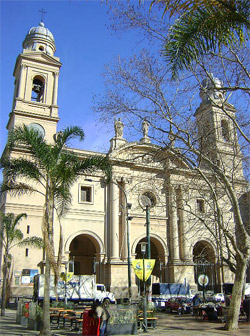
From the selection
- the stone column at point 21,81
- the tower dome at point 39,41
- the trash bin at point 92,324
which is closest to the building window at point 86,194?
the stone column at point 21,81

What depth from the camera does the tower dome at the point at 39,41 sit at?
1387 inches

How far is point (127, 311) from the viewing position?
1305 centimetres

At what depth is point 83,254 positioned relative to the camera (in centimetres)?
3441

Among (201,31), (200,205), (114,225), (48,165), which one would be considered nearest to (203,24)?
(201,31)

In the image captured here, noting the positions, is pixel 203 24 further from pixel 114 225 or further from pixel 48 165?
pixel 114 225

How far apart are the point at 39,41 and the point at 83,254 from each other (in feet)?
71.0

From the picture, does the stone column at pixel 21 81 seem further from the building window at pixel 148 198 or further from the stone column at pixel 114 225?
the building window at pixel 148 198

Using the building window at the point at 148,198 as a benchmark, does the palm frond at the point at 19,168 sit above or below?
below

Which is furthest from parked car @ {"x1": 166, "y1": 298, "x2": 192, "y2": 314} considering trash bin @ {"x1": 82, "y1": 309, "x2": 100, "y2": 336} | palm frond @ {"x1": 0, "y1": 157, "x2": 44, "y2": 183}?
palm frond @ {"x1": 0, "y1": 157, "x2": 44, "y2": 183}

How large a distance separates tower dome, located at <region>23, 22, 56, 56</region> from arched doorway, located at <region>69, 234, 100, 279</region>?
19040 millimetres

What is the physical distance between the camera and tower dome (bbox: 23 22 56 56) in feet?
116

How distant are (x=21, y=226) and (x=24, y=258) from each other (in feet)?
8.30

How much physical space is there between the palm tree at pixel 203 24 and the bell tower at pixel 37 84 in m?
24.0

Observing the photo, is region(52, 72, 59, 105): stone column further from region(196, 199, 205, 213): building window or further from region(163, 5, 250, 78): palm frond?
region(163, 5, 250, 78): palm frond
